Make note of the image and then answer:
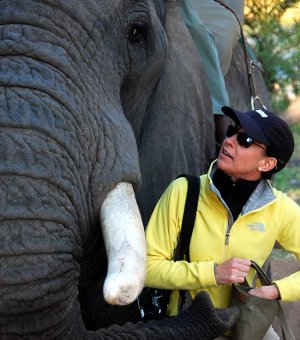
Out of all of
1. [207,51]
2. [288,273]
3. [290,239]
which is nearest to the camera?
[290,239]

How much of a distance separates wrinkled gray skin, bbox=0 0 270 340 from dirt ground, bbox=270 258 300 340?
6.88 ft

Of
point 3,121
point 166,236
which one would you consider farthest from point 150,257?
point 3,121

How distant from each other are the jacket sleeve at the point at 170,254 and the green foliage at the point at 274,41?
7.65 feet

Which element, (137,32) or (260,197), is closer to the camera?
(260,197)

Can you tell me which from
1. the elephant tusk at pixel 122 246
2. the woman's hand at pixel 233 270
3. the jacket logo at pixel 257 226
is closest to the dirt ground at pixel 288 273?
the jacket logo at pixel 257 226

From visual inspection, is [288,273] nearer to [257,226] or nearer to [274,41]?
[274,41]

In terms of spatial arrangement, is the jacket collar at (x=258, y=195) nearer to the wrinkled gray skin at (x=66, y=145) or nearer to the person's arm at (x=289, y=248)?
the person's arm at (x=289, y=248)

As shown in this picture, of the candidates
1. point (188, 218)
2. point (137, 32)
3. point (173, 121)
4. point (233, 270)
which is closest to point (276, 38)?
point (173, 121)

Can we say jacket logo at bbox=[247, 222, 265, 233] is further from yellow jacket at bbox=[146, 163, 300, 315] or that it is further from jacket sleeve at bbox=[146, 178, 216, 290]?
jacket sleeve at bbox=[146, 178, 216, 290]

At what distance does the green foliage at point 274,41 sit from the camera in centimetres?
495

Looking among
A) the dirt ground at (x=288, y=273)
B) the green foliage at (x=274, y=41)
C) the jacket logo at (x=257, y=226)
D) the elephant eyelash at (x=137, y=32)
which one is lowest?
the dirt ground at (x=288, y=273)

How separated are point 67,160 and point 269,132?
2.74ft

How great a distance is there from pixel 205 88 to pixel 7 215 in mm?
1691

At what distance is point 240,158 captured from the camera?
2783 millimetres
